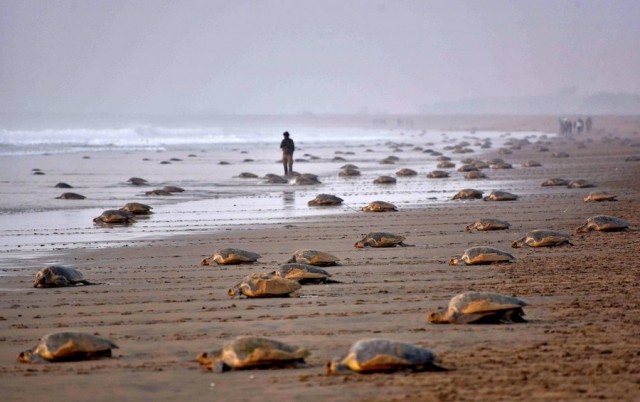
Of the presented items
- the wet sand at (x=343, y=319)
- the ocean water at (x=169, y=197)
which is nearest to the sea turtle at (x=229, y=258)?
the wet sand at (x=343, y=319)

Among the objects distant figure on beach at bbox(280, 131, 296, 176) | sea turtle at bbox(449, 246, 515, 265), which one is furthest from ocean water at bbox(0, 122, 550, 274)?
sea turtle at bbox(449, 246, 515, 265)

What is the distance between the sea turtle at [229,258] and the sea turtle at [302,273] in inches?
67.8

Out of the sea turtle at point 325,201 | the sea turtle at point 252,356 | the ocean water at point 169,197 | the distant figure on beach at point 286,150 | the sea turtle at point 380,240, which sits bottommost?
the ocean water at point 169,197

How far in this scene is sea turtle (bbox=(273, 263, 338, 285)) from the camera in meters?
10.6

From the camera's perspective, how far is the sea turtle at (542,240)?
1349cm

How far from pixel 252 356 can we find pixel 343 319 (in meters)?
2.02

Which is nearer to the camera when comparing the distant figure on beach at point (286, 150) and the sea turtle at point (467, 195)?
the sea turtle at point (467, 195)

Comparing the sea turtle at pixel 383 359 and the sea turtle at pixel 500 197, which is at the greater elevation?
the sea turtle at pixel 383 359

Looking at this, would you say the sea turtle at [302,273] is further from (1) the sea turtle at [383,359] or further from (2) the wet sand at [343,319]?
(1) the sea turtle at [383,359]

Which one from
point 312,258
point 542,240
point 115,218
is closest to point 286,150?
point 115,218

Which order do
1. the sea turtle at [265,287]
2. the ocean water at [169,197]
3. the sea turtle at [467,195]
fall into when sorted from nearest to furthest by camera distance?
the sea turtle at [265,287]
the ocean water at [169,197]
the sea turtle at [467,195]

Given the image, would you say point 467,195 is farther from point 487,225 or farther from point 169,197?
point 169,197

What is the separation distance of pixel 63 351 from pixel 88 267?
5247 millimetres

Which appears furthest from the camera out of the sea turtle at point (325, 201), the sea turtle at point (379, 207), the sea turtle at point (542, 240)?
the sea turtle at point (325, 201)
